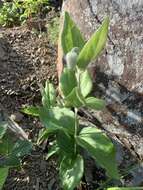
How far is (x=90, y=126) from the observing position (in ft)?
8.30

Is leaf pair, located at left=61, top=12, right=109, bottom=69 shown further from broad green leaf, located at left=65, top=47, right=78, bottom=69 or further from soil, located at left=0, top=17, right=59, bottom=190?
soil, located at left=0, top=17, right=59, bottom=190

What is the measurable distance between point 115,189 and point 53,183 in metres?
0.41

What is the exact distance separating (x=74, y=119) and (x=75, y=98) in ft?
0.55

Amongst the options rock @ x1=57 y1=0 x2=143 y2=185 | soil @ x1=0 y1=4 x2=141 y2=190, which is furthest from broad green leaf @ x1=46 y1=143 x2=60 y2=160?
rock @ x1=57 y1=0 x2=143 y2=185

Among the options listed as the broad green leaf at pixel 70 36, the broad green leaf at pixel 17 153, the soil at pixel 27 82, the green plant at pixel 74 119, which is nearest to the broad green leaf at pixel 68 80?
the green plant at pixel 74 119

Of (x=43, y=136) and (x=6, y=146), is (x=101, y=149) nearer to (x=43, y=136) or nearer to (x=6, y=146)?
(x=43, y=136)

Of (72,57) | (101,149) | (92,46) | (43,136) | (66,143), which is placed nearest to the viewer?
(72,57)

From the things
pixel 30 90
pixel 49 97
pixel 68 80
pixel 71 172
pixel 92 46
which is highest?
pixel 92 46

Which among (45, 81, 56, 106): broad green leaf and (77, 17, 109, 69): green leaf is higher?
(77, 17, 109, 69): green leaf

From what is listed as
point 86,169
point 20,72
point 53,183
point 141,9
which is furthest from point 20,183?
point 141,9

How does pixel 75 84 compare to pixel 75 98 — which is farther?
pixel 75 84

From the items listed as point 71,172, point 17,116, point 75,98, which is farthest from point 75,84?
point 17,116

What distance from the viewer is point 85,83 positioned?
2.29 metres

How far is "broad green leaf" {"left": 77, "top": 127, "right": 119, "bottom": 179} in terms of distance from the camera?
7.19 ft
